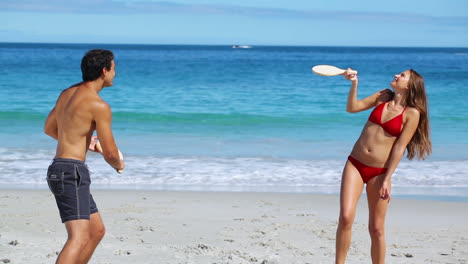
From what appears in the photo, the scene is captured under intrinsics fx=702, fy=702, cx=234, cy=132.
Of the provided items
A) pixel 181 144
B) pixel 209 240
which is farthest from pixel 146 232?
pixel 181 144

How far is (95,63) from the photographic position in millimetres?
3959

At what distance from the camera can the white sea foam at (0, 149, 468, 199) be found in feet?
30.0

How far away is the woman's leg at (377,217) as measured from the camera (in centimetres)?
470

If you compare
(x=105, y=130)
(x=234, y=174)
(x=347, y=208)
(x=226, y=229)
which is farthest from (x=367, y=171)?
(x=234, y=174)

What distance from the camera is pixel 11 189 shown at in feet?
28.3

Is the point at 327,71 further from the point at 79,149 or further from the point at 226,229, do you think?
the point at 226,229

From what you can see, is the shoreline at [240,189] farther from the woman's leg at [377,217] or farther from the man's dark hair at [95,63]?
the man's dark hair at [95,63]

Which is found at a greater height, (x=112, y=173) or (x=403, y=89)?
(x=403, y=89)

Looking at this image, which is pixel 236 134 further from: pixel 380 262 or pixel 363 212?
pixel 380 262

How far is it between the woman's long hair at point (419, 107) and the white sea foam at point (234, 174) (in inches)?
165

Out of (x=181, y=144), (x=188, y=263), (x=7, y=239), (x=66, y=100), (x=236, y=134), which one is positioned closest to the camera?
(x=66, y=100)

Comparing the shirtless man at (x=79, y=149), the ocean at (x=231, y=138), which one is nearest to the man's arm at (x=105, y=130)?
the shirtless man at (x=79, y=149)

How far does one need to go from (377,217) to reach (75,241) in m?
2.03

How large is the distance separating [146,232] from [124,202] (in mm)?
1416
